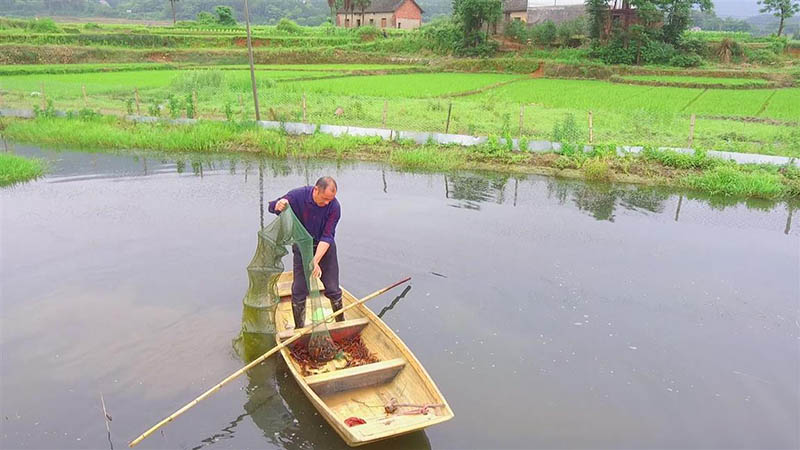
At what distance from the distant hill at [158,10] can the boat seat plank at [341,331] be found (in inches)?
3116

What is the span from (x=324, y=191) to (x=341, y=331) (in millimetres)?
1455

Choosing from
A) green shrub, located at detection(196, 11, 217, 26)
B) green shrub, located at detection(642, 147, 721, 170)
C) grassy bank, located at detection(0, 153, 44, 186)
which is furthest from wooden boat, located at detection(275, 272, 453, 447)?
green shrub, located at detection(196, 11, 217, 26)

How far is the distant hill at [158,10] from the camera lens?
261 feet

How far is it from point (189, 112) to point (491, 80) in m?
16.8

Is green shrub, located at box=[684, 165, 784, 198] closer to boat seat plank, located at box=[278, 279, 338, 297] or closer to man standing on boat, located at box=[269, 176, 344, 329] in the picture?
boat seat plank, located at box=[278, 279, 338, 297]

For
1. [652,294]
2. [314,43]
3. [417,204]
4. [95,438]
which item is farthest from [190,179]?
[314,43]

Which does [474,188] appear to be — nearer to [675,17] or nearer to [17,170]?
[17,170]

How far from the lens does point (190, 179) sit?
12078 millimetres

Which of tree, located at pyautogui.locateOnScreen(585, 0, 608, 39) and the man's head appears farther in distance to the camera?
tree, located at pyautogui.locateOnScreen(585, 0, 608, 39)

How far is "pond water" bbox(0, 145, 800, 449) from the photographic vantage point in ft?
16.7

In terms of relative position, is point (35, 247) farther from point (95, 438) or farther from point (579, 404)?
point (579, 404)

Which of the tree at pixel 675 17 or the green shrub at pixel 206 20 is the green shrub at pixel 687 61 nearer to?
the tree at pixel 675 17

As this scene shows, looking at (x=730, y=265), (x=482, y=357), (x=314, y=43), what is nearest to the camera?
(x=482, y=357)

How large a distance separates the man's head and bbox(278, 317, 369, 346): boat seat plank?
1213 millimetres
